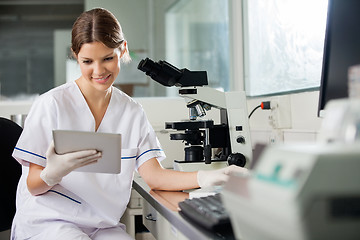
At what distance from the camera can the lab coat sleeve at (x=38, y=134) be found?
1498 mm

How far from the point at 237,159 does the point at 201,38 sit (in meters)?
1.43

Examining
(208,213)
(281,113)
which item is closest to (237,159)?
(281,113)

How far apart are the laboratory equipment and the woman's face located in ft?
3.40

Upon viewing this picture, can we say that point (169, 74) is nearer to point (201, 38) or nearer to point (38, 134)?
point (38, 134)

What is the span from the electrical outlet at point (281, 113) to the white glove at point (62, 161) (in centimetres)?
88

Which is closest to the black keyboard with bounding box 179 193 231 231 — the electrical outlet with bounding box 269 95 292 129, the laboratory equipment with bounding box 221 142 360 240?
the laboratory equipment with bounding box 221 142 360 240

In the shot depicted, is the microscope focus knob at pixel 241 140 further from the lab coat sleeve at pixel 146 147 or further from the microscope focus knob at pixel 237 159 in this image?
the lab coat sleeve at pixel 146 147

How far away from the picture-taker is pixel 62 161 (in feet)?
4.38

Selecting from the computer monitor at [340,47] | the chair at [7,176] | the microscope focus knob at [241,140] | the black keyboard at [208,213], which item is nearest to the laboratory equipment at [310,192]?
the black keyboard at [208,213]

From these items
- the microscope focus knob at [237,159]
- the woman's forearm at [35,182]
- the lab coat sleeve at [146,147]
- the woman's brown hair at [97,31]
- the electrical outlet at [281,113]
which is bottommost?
the woman's forearm at [35,182]

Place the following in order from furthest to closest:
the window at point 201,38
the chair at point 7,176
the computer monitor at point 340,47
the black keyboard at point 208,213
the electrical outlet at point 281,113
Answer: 1. the window at point 201,38
2. the electrical outlet at point 281,113
3. the chair at point 7,176
4. the computer monitor at point 340,47
5. the black keyboard at point 208,213

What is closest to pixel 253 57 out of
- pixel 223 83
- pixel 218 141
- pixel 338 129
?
pixel 223 83

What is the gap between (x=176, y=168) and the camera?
5.73ft

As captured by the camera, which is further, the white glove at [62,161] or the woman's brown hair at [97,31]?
the woman's brown hair at [97,31]
